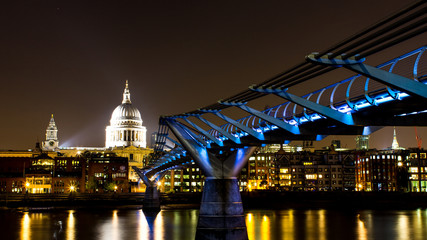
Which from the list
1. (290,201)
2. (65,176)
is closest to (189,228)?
(290,201)

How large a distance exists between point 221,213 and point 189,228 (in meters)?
23.6

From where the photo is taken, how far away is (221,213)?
44.3 meters

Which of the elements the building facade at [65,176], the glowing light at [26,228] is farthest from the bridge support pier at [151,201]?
the building facade at [65,176]

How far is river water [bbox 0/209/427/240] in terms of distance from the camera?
60.6 meters

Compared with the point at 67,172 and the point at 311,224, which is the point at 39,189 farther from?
the point at 311,224

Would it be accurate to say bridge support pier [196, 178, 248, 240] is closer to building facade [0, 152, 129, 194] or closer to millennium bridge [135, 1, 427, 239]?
millennium bridge [135, 1, 427, 239]

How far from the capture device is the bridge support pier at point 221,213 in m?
44.1

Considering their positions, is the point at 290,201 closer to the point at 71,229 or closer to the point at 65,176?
the point at 71,229

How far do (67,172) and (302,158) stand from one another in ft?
246

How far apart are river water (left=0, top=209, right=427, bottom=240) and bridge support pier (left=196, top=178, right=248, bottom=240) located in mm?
13254

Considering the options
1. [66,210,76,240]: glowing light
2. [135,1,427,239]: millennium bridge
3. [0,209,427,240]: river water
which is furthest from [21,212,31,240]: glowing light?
[135,1,427,239]: millennium bridge

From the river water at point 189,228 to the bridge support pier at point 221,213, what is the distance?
43.5 feet

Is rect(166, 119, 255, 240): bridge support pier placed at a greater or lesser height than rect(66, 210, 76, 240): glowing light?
greater

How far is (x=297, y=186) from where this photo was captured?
565 feet
